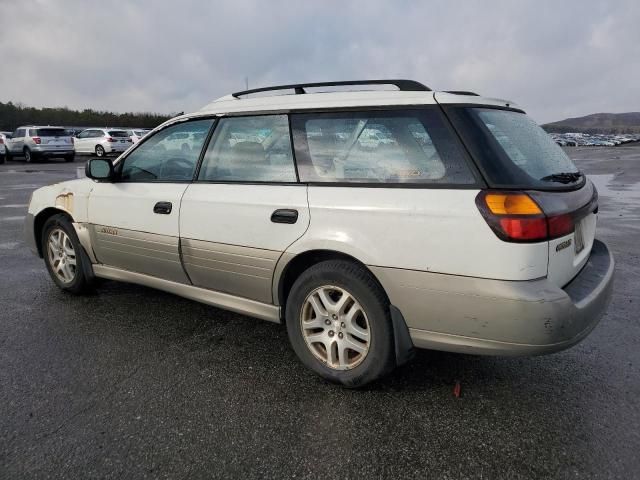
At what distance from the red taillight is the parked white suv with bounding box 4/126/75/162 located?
2655 cm

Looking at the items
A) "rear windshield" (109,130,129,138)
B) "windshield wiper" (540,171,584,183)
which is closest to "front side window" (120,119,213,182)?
"windshield wiper" (540,171,584,183)

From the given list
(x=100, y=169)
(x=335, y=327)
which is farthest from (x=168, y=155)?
(x=335, y=327)

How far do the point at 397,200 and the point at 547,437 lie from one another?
4.49 ft

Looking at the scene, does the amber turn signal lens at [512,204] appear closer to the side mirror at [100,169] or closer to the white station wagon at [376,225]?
the white station wagon at [376,225]

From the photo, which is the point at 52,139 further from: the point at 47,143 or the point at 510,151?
the point at 510,151

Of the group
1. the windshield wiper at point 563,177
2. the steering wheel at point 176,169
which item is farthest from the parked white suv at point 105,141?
the windshield wiper at point 563,177

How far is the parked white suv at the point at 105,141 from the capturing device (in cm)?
2820

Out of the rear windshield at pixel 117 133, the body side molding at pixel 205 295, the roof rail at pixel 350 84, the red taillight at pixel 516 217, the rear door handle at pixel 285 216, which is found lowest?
the body side molding at pixel 205 295

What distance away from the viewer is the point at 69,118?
64062 millimetres

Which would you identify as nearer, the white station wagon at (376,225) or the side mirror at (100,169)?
the white station wagon at (376,225)

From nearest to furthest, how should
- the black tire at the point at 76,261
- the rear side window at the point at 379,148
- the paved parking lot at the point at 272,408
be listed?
1. the paved parking lot at the point at 272,408
2. the rear side window at the point at 379,148
3. the black tire at the point at 76,261

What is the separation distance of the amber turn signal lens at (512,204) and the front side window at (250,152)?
120 centimetres

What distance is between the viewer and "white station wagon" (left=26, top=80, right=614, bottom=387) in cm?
244

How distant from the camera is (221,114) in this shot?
11.8 feet
